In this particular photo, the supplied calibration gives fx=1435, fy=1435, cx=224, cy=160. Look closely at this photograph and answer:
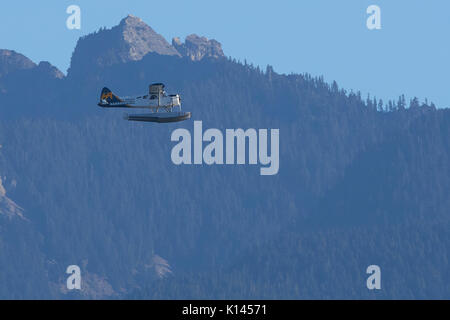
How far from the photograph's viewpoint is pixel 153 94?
19162 cm
